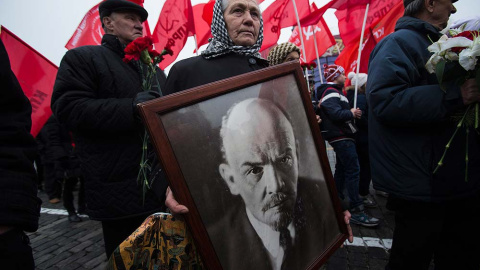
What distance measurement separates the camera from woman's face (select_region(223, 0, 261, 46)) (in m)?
1.38

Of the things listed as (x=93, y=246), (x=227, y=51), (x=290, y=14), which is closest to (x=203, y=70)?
(x=227, y=51)

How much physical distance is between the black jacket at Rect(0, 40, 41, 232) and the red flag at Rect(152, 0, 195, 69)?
16.4ft

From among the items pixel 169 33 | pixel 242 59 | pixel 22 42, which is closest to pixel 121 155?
pixel 242 59

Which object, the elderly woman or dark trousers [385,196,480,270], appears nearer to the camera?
the elderly woman

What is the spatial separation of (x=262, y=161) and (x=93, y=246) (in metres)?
3.38

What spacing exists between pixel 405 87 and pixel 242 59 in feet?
3.20

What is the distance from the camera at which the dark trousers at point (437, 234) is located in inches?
60.2

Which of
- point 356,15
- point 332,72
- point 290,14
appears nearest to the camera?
point 332,72

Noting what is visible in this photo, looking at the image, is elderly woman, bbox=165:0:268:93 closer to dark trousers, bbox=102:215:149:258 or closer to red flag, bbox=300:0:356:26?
dark trousers, bbox=102:215:149:258

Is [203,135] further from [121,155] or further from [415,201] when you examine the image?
[415,201]

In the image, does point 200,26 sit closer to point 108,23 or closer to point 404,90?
point 108,23

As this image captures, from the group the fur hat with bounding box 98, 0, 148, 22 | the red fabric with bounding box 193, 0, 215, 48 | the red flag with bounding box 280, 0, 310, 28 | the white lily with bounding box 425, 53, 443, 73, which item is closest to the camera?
the white lily with bounding box 425, 53, 443, 73

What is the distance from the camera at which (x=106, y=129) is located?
5.05ft

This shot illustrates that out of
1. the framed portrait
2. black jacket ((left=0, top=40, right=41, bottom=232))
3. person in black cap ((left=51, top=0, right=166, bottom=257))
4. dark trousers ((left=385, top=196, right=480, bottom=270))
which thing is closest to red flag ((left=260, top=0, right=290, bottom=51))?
person in black cap ((left=51, top=0, right=166, bottom=257))
